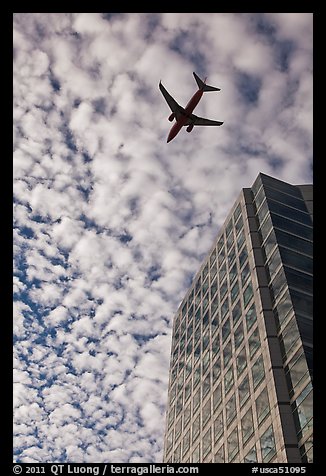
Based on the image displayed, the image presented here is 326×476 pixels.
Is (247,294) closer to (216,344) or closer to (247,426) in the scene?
(216,344)

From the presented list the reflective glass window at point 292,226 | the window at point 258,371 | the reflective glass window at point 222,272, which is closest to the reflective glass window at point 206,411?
the window at point 258,371

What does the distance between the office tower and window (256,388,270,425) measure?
9 centimetres

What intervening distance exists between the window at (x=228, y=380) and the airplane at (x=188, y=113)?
2619 centimetres

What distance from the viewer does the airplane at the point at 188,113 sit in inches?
1585

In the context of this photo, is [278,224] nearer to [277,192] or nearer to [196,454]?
[277,192]

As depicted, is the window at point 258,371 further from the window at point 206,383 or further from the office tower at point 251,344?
the window at point 206,383

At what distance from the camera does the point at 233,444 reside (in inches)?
1628

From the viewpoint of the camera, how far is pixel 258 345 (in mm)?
43281

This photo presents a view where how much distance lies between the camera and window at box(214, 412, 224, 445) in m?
45.1

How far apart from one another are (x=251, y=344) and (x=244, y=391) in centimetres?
470

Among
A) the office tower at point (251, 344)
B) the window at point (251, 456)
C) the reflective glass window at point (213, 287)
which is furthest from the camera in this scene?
the reflective glass window at point (213, 287)

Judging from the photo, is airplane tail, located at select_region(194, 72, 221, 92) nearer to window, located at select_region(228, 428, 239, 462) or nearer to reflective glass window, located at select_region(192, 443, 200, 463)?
window, located at select_region(228, 428, 239, 462)

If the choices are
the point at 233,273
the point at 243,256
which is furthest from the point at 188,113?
the point at 233,273
